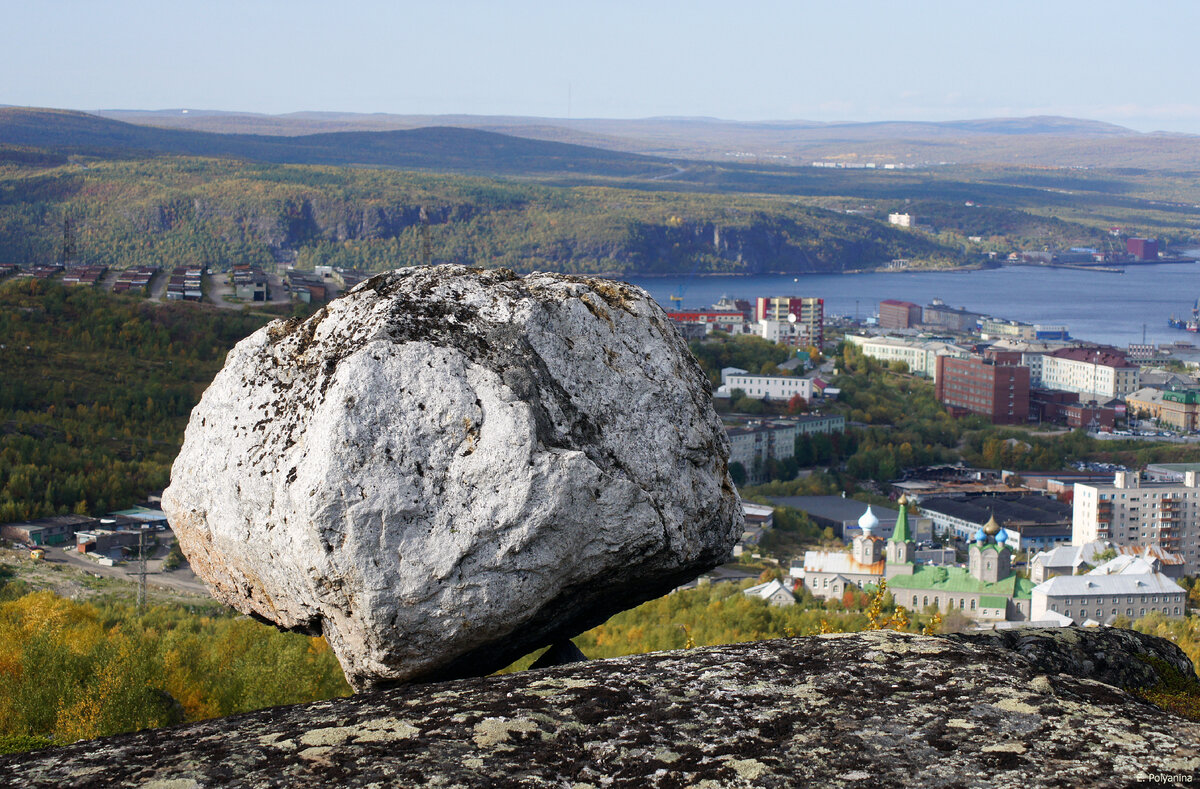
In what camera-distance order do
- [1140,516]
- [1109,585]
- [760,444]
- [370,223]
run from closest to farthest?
1. [1109,585]
2. [1140,516]
3. [760,444]
4. [370,223]

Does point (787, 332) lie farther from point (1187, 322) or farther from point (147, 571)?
point (147, 571)

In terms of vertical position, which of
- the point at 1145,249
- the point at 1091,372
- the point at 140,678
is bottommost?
the point at 1091,372

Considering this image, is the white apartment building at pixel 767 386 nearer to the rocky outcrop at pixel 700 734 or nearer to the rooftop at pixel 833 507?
the rooftop at pixel 833 507

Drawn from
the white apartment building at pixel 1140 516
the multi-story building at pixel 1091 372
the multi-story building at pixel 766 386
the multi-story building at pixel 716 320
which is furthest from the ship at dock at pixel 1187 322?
the white apartment building at pixel 1140 516

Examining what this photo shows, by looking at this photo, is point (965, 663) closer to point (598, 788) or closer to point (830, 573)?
point (598, 788)

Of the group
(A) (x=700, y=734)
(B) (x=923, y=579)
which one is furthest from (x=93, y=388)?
(A) (x=700, y=734)

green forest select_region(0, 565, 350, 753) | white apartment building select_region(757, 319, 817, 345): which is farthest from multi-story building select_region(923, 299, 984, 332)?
green forest select_region(0, 565, 350, 753)

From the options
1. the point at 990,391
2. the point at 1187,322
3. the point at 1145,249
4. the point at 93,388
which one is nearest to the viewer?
the point at 93,388

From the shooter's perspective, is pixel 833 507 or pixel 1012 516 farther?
pixel 833 507
